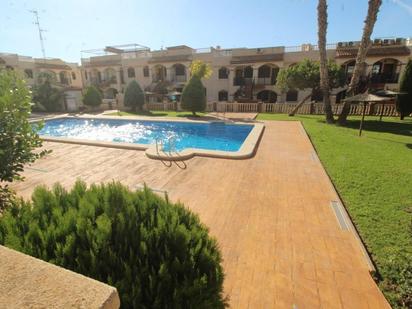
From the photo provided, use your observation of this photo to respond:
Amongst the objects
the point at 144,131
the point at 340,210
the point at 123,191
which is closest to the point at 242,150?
the point at 340,210

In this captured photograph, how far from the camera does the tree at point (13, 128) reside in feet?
10.3

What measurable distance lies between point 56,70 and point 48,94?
1601 cm

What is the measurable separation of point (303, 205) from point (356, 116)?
1916 cm

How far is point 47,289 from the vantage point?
4.85 feet

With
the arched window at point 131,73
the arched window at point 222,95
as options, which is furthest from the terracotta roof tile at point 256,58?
the arched window at point 131,73

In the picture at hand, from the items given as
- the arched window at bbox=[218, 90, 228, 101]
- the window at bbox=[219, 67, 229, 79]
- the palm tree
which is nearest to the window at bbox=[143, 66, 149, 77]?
the window at bbox=[219, 67, 229, 79]

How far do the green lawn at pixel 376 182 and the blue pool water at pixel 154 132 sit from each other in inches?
205

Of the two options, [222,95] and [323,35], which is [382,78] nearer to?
[323,35]

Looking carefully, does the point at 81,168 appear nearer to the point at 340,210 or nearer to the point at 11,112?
the point at 11,112

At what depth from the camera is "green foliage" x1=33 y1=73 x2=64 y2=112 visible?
2711 cm

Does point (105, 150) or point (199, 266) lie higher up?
point (199, 266)

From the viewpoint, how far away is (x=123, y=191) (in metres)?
3.06

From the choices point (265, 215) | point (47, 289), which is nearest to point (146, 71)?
point (265, 215)

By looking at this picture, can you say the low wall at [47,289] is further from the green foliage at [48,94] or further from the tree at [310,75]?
the green foliage at [48,94]
